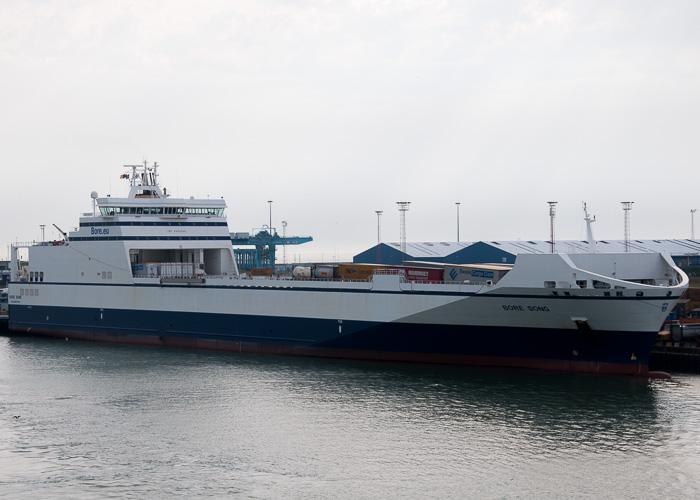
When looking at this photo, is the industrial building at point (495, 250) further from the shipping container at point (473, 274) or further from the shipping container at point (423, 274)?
the shipping container at point (473, 274)

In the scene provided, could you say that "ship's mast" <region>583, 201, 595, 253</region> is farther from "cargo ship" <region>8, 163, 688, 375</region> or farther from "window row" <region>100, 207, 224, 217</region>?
"window row" <region>100, 207, 224, 217</region>

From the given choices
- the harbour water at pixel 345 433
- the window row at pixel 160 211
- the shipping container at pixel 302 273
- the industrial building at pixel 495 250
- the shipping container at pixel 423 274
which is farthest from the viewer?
the industrial building at pixel 495 250

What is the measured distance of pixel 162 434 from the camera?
23.9 metres

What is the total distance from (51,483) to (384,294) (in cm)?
1740

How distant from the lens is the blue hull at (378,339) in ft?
102

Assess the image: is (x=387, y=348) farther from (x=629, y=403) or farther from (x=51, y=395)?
(x=51, y=395)

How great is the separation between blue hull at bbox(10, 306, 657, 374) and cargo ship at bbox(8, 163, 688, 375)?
0.16ft

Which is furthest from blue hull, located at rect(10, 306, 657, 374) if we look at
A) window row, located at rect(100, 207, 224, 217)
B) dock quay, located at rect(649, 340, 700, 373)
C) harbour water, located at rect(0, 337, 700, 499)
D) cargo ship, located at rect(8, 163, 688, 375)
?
window row, located at rect(100, 207, 224, 217)

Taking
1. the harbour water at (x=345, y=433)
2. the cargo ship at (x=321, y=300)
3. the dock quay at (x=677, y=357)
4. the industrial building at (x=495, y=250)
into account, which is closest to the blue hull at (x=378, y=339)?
the cargo ship at (x=321, y=300)

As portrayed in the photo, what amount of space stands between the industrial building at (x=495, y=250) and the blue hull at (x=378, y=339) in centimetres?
2686

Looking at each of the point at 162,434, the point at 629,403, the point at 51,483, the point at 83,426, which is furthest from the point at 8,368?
Answer: the point at 629,403

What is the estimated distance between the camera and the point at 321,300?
36.6m

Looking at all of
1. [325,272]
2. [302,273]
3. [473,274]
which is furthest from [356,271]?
[473,274]

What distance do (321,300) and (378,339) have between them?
3316 mm
